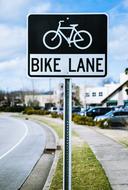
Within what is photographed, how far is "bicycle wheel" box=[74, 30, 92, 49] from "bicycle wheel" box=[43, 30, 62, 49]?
0.20 metres

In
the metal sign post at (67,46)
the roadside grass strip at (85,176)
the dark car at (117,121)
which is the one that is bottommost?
the roadside grass strip at (85,176)

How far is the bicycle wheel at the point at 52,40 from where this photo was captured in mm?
5730

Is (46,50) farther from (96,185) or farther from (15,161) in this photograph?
(15,161)

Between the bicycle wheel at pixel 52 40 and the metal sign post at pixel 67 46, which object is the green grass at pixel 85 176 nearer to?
the metal sign post at pixel 67 46

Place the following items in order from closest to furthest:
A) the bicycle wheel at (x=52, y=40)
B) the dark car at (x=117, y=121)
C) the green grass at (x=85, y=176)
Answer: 1. the bicycle wheel at (x=52, y=40)
2. the green grass at (x=85, y=176)
3. the dark car at (x=117, y=121)

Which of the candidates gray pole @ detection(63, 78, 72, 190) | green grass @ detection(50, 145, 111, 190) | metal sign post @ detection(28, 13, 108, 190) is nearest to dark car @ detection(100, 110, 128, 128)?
green grass @ detection(50, 145, 111, 190)

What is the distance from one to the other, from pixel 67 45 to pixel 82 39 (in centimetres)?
19

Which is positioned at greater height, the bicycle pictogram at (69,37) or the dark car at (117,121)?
the bicycle pictogram at (69,37)

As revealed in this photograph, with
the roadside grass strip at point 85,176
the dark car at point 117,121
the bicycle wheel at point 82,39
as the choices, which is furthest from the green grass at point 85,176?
the dark car at point 117,121

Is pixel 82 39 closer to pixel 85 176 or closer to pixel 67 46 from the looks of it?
pixel 67 46

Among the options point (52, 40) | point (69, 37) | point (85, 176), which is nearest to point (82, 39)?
point (69, 37)

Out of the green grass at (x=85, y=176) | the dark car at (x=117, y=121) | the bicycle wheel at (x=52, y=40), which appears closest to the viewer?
the bicycle wheel at (x=52, y=40)

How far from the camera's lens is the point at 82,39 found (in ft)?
18.9

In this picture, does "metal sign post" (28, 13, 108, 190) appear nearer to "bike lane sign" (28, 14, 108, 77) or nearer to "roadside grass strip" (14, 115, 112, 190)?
"bike lane sign" (28, 14, 108, 77)
